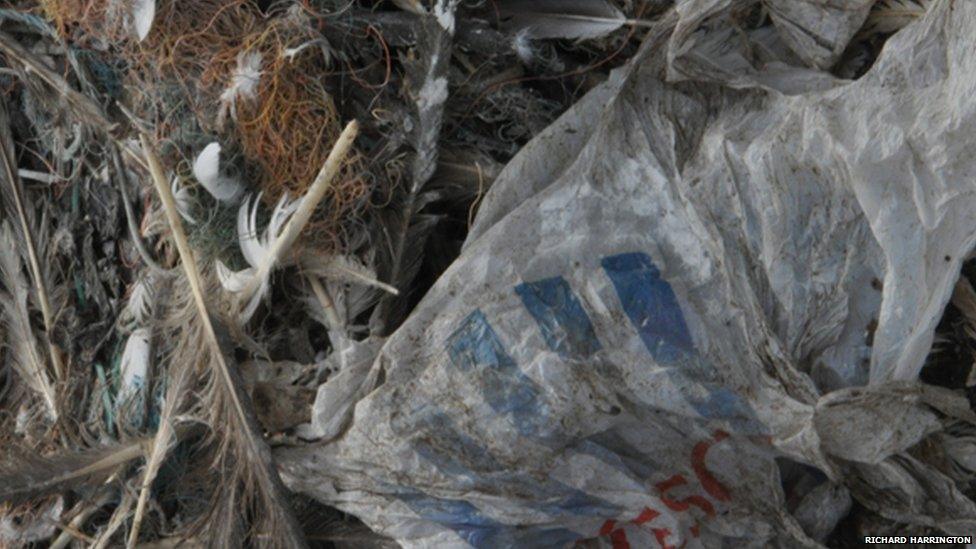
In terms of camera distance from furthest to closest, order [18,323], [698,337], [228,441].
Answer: [18,323]
[228,441]
[698,337]

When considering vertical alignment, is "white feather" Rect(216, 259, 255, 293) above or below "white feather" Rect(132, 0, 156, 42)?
below

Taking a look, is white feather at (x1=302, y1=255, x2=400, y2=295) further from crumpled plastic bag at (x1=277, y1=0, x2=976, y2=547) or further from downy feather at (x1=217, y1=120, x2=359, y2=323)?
crumpled plastic bag at (x1=277, y1=0, x2=976, y2=547)

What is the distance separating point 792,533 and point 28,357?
146 cm

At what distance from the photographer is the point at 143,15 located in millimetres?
1902

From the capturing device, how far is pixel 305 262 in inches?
73.4

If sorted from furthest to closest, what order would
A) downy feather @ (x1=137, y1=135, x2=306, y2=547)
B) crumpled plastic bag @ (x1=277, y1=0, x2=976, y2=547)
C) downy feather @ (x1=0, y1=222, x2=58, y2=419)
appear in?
downy feather @ (x1=0, y1=222, x2=58, y2=419)
downy feather @ (x1=137, y1=135, x2=306, y2=547)
crumpled plastic bag @ (x1=277, y1=0, x2=976, y2=547)

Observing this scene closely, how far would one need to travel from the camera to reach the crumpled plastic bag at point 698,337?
155cm

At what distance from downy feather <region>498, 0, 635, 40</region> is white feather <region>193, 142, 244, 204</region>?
0.56 m

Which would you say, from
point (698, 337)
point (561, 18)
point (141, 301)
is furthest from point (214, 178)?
point (698, 337)

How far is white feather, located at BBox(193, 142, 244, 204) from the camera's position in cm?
182

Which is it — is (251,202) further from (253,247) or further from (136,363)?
(136,363)

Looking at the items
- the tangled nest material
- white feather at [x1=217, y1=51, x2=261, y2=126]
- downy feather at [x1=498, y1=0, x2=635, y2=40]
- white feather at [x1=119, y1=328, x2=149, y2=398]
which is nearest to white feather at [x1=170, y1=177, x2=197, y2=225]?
the tangled nest material

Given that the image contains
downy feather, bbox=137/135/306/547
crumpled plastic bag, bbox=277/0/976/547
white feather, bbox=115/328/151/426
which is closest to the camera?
crumpled plastic bag, bbox=277/0/976/547

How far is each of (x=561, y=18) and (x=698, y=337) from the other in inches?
26.4
